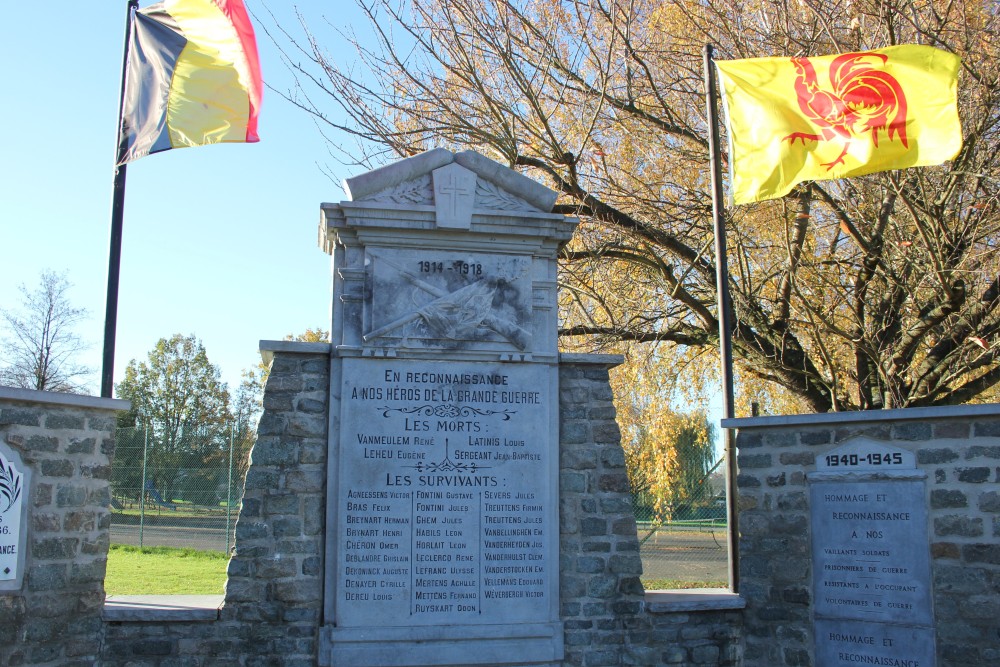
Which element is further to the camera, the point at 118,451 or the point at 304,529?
the point at 118,451

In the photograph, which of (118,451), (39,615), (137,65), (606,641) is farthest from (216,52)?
(118,451)

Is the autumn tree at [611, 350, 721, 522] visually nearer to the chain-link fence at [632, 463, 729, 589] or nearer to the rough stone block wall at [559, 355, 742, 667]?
the chain-link fence at [632, 463, 729, 589]

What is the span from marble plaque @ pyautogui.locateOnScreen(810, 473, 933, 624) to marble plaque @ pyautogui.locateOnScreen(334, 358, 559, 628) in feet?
6.58

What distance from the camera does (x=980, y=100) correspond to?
1004 cm

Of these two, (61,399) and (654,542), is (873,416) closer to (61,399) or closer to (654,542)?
(61,399)

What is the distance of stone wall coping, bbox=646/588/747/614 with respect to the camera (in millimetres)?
6820

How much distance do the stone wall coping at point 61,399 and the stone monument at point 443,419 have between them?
59.0 inches

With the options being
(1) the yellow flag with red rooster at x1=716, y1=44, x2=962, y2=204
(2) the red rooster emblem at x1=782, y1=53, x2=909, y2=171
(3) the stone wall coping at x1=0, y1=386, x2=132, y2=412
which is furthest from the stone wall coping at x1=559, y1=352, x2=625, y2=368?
(3) the stone wall coping at x1=0, y1=386, x2=132, y2=412

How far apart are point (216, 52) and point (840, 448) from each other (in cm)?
585

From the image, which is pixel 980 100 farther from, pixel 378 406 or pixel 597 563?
pixel 378 406

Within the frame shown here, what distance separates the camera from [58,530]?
19.6 ft

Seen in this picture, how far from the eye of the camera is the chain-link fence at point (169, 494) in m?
16.4

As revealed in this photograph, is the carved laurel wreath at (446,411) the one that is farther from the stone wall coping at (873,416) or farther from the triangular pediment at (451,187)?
the stone wall coping at (873,416)

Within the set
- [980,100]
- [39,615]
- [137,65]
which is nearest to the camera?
[39,615]
